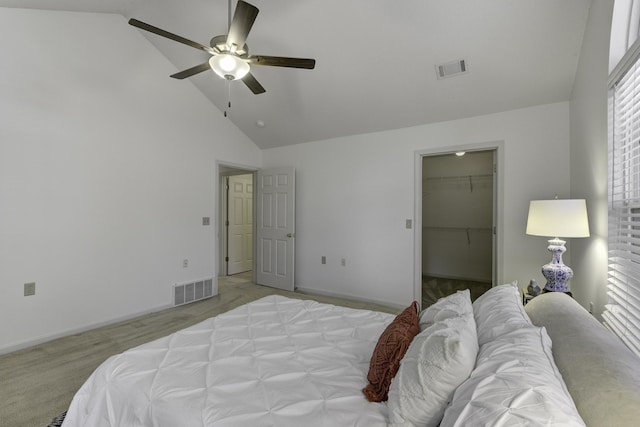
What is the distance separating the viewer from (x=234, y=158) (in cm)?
484

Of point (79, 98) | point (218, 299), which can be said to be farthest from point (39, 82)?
point (218, 299)

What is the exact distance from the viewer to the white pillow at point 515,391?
71 cm

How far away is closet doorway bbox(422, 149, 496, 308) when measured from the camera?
552cm

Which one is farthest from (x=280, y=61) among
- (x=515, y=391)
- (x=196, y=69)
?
(x=515, y=391)

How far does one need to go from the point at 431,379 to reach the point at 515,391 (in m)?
0.28

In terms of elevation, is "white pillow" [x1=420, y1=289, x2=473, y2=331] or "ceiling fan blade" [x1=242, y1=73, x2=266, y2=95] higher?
"ceiling fan blade" [x1=242, y1=73, x2=266, y2=95]

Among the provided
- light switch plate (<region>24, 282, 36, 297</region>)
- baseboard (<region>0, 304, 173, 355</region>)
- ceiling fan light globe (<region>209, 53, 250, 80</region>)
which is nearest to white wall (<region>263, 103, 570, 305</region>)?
baseboard (<region>0, 304, 173, 355</region>)

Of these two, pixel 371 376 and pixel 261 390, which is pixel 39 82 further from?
pixel 371 376

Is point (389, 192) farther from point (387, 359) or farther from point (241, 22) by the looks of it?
point (387, 359)

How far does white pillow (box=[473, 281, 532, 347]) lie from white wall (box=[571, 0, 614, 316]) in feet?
3.61

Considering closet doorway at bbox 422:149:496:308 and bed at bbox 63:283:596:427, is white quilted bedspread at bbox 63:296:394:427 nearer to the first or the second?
bed at bbox 63:283:596:427

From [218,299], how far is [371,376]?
11.9ft

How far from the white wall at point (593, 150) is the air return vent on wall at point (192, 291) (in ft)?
14.3

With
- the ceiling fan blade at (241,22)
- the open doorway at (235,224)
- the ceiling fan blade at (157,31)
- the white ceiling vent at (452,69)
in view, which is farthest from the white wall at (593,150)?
the open doorway at (235,224)
